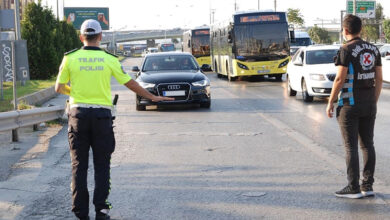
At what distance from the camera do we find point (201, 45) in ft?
154

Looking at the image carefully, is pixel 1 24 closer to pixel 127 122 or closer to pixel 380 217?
pixel 127 122

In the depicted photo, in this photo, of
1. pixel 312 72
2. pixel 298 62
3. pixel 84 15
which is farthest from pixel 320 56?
pixel 84 15

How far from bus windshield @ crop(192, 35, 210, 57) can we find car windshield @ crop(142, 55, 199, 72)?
29361 mm

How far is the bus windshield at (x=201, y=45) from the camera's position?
46.9m

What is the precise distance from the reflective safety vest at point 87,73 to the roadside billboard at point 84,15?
76799 millimetres

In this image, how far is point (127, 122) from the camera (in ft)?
45.5

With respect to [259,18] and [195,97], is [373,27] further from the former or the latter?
[195,97]

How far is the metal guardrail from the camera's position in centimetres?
988

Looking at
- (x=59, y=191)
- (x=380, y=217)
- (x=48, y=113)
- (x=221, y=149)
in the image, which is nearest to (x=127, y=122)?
(x=48, y=113)

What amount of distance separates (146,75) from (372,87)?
34.4 feet

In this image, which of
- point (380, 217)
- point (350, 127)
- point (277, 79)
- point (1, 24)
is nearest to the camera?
point (380, 217)

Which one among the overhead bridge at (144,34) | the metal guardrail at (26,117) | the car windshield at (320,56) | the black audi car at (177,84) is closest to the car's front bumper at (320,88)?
the car windshield at (320,56)

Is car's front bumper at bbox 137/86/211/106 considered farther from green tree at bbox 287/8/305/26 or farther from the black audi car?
green tree at bbox 287/8/305/26

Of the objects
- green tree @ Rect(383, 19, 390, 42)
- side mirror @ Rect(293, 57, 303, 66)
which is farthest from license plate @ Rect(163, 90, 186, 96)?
green tree @ Rect(383, 19, 390, 42)
